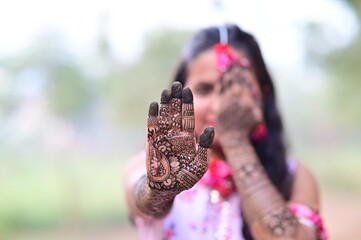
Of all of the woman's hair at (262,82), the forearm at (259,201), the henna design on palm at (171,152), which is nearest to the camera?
the henna design on palm at (171,152)

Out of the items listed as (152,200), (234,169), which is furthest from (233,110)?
(152,200)

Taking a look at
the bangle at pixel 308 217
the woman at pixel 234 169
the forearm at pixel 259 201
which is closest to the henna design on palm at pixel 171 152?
the woman at pixel 234 169

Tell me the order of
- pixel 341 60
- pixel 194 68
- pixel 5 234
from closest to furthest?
pixel 194 68 → pixel 341 60 → pixel 5 234

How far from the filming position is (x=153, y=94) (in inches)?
358

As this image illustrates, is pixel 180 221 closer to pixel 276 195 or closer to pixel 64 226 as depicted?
pixel 276 195

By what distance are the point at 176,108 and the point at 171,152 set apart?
0.31ft

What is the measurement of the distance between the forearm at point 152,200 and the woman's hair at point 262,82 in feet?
1.86

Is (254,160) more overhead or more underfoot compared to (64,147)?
more underfoot

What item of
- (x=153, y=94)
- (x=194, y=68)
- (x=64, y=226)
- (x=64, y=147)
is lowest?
(x=64, y=226)

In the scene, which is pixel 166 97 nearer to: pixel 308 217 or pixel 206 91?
pixel 206 91

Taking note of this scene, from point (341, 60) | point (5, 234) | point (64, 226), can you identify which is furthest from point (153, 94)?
point (341, 60)

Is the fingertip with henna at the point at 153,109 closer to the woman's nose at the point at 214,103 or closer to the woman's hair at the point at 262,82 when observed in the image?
the woman's nose at the point at 214,103

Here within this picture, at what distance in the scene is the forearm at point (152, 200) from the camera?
3.50ft

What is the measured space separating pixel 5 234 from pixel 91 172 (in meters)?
4.46
